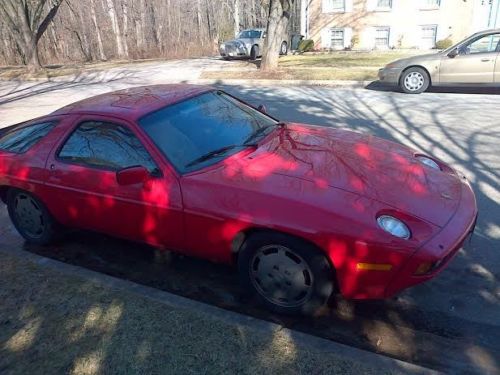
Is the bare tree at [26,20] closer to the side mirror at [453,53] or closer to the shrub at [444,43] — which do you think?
the side mirror at [453,53]

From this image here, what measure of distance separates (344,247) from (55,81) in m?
17.8

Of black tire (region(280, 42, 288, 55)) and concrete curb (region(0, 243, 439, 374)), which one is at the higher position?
black tire (region(280, 42, 288, 55))

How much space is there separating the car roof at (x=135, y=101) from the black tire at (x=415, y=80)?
769 centimetres

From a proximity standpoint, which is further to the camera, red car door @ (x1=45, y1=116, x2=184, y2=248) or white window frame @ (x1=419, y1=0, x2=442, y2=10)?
white window frame @ (x1=419, y1=0, x2=442, y2=10)

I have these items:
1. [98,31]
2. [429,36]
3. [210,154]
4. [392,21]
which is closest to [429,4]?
[429,36]

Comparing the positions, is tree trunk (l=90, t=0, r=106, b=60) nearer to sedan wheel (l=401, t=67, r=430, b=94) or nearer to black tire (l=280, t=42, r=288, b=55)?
black tire (l=280, t=42, r=288, b=55)

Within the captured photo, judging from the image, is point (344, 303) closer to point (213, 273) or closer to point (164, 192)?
point (213, 273)

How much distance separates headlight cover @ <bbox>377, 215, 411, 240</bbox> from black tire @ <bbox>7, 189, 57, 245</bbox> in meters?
3.04

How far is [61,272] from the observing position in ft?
11.5

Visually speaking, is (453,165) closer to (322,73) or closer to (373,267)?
(373,267)

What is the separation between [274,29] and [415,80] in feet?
20.3

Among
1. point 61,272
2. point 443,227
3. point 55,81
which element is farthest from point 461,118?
point 55,81

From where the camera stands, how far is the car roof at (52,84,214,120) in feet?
11.3

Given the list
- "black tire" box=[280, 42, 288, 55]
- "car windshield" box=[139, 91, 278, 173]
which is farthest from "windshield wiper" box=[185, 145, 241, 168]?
"black tire" box=[280, 42, 288, 55]
